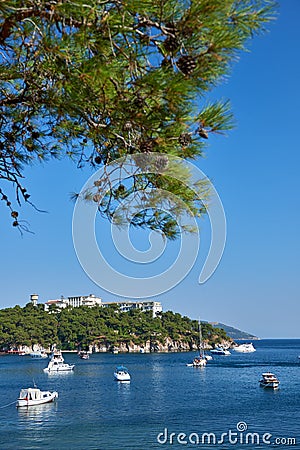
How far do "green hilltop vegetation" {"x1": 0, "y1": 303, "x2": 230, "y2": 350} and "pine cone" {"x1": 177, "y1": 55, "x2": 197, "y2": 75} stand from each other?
66.1 meters

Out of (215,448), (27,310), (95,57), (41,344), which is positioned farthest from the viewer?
(27,310)

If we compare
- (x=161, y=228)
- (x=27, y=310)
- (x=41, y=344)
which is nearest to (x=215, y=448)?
(x=161, y=228)

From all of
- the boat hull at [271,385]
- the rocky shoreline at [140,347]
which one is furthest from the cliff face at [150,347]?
the boat hull at [271,385]

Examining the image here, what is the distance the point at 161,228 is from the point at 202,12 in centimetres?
131

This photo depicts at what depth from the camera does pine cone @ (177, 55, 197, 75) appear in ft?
6.76

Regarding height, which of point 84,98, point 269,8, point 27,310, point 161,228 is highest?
point 27,310

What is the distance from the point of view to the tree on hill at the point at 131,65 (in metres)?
2.05

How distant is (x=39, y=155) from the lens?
3342mm

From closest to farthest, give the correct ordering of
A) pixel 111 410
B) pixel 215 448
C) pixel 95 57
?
pixel 95 57, pixel 215 448, pixel 111 410

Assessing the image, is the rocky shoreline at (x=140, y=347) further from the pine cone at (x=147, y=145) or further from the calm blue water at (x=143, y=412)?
the pine cone at (x=147, y=145)

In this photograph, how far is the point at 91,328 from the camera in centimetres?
6844

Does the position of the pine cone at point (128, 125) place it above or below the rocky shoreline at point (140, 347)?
below

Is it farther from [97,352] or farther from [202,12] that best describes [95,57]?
[97,352]

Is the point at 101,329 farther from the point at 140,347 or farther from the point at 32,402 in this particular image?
the point at 32,402
